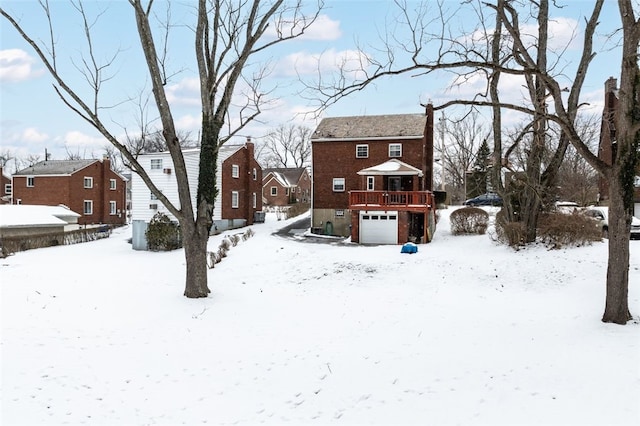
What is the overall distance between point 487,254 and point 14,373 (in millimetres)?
15351

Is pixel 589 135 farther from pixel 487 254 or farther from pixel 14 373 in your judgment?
pixel 14 373

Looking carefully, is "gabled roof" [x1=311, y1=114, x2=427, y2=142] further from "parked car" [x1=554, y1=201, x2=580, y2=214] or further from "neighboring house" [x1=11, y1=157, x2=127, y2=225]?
"neighboring house" [x1=11, y1=157, x2=127, y2=225]

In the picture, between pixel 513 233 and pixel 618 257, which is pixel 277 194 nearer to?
pixel 513 233

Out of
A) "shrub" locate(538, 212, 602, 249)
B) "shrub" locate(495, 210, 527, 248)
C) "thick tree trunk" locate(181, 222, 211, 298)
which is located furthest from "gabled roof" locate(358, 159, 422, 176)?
"thick tree trunk" locate(181, 222, 211, 298)

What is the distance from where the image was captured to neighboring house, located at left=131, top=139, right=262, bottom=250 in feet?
95.8

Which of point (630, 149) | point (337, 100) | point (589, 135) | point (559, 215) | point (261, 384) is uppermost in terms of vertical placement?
point (589, 135)

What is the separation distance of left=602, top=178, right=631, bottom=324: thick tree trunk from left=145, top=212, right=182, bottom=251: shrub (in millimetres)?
21371

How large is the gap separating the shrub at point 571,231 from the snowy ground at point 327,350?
4.41ft

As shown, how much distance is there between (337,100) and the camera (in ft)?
30.9

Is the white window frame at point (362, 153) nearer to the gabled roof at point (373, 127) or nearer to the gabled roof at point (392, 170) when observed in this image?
the gabled roof at point (373, 127)

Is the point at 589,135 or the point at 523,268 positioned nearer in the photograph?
the point at 523,268

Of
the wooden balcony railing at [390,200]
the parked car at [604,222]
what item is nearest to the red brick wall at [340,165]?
the wooden balcony railing at [390,200]

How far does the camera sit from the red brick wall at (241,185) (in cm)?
3167

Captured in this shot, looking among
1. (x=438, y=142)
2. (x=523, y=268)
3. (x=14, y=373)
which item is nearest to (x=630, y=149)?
(x=523, y=268)
